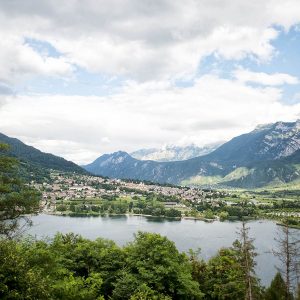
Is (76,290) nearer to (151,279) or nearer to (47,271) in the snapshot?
(47,271)

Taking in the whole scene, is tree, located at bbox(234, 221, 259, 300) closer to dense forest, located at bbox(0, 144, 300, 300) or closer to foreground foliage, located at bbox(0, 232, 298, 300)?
dense forest, located at bbox(0, 144, 300, 300)

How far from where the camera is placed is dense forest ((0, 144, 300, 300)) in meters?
26.4

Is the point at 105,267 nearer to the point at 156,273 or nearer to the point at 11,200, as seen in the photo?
the point at 156,273

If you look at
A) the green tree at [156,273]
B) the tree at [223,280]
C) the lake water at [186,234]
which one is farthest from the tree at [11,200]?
the lake water at [186,234]

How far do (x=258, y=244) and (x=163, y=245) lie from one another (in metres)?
96.7

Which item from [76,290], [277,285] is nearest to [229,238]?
[277,285]

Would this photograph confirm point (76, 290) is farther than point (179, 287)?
No

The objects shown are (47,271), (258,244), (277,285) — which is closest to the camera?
(47,271)


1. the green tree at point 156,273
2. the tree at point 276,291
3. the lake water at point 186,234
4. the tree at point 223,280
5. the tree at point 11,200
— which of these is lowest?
the lake water at point 186,234

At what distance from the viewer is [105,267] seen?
150 ft

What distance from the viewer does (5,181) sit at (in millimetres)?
33719

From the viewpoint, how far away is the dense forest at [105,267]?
26359 mm

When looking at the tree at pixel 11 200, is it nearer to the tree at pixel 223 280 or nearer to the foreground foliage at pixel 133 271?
the foreground foliage at pixel 133 271

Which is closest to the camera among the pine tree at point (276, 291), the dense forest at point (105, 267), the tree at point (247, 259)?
the dense forest at point (105, 267)
